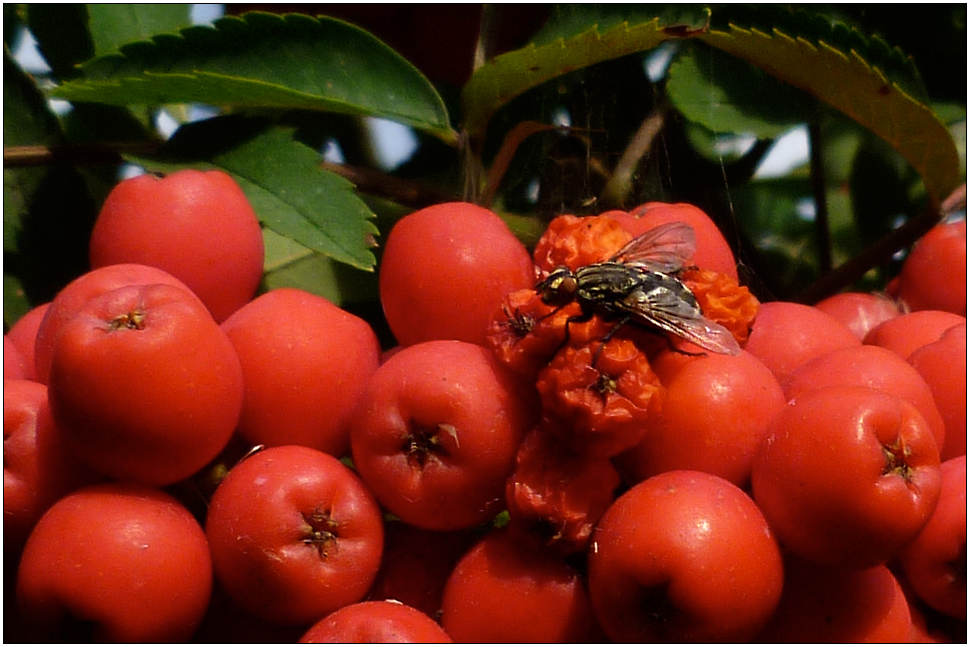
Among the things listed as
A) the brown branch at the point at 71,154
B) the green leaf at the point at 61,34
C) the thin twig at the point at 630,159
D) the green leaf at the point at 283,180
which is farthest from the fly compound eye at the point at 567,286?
the green leaf at the point at 61,34

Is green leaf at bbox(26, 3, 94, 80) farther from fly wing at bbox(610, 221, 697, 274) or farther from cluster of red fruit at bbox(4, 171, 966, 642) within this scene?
fly wing at bbox(610, 221, 697, 274)

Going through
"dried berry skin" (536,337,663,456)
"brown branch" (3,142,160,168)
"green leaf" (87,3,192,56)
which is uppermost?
"green leaf" (87,3,192,56)

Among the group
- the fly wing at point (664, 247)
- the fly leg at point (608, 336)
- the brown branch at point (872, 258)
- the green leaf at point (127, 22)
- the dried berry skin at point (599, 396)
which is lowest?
the brown branch at point (872, 258)

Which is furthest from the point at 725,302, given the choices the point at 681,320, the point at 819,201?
the point at 819,201

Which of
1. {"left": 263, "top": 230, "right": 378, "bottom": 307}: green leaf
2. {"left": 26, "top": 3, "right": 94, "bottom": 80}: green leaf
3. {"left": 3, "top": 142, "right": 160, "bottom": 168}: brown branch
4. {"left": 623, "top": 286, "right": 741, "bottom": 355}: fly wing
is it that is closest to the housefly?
{"left": 623, "top": 286, "right": 741, "bottom": 355}: fly wing

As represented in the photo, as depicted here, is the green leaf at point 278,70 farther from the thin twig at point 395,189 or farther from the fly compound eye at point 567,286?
the fly compound eye at point 567,286

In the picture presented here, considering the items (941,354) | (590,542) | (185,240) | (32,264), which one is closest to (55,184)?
(32,264)

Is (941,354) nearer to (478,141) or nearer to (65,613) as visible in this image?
(478,141)

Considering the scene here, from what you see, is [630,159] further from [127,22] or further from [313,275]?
[127,22]

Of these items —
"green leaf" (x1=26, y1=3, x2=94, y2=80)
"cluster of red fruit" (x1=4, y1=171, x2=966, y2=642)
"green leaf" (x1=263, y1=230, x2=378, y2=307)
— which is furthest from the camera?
"green leaf" (x1=26, y1=3, x2=94, y2=80)
